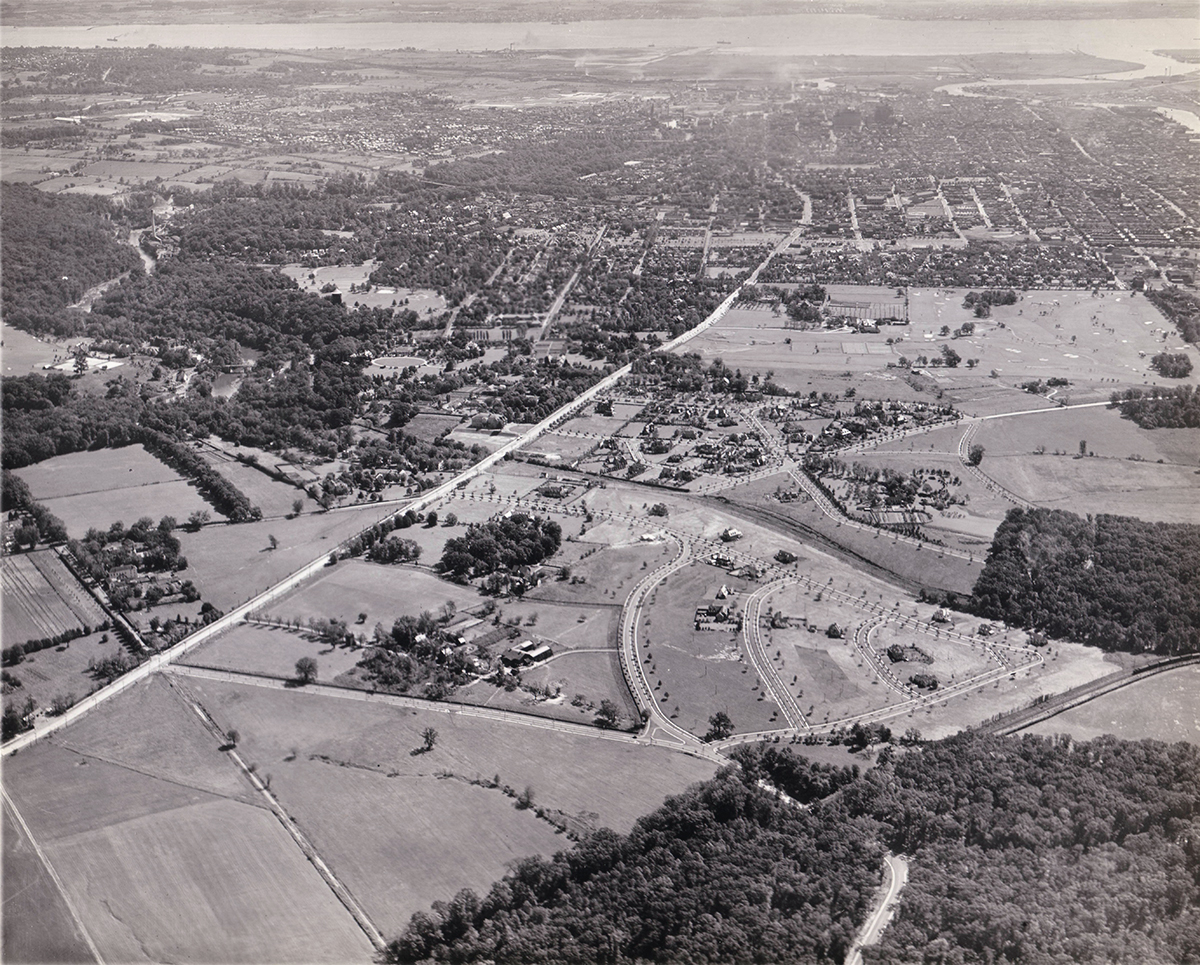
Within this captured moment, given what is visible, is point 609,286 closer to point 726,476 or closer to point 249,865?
point 726,476

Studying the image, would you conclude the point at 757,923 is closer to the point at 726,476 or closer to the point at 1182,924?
the point at 1182,924

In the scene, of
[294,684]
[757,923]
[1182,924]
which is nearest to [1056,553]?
[1182,924]

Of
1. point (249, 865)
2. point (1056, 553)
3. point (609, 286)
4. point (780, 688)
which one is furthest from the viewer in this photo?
point (609, 286)

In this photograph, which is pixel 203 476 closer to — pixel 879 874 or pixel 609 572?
pixel 609 572

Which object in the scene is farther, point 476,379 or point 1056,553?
point 476,379

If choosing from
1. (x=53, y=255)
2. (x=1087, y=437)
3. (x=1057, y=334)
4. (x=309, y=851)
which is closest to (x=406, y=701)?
(x=309, y=851)

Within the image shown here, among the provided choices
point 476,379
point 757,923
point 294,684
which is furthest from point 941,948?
point 476,379

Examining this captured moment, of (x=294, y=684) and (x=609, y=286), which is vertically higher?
(x=609, y=286)

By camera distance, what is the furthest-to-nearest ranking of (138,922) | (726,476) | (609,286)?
(609,286), (726,476), (138,922)
